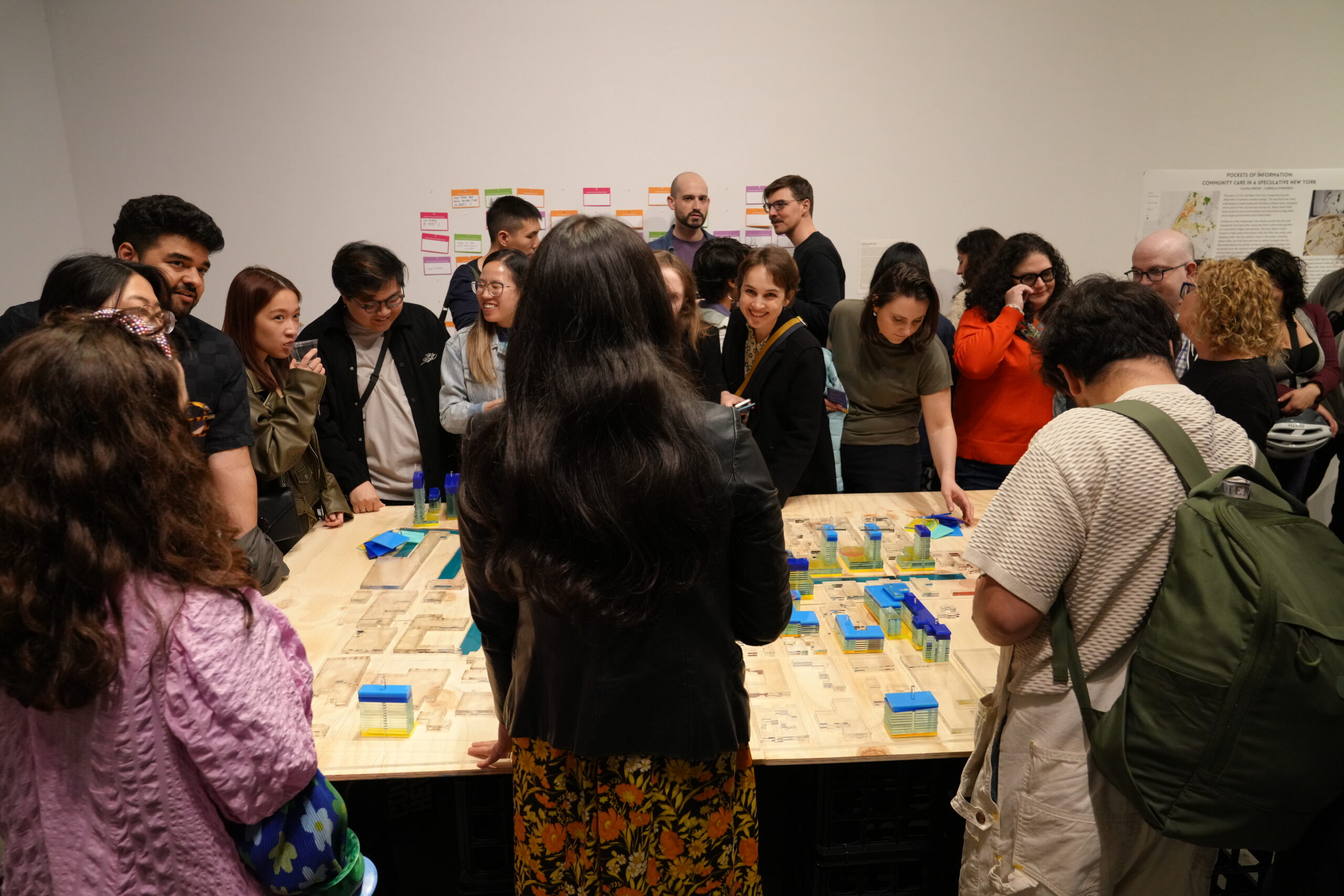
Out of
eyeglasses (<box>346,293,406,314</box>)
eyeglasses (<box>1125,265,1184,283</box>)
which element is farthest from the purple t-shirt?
eyeglasses (<box>1125,265,1184,283</box>)

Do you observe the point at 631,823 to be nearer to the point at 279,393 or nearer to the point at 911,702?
the point at 911,702

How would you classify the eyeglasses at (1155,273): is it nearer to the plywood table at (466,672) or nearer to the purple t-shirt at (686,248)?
the plywood table at (466,672)

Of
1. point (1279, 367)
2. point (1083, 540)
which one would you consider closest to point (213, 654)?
point (1083, 540)

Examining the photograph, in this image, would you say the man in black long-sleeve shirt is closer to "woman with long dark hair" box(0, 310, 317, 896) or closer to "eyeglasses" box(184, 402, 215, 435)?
"eyeglasses" box(184, 402, 215, 435)

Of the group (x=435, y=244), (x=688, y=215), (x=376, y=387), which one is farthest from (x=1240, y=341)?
(x=435, y=244)

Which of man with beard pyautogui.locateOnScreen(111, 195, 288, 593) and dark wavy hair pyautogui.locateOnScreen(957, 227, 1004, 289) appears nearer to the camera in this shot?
man with beard pyautogui.locateOnScreen(111, 195, 288, 593)

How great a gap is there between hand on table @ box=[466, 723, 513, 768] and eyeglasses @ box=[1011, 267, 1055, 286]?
247cm

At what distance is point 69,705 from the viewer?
0.95m

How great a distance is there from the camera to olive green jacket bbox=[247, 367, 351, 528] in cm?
253

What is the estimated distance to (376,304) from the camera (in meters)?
2.90

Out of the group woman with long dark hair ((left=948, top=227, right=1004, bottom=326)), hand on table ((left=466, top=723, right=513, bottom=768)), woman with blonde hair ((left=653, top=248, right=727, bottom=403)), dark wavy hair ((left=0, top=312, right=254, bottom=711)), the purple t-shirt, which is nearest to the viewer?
dark wavy hair ((left=0, top=312, right=254, bottom=711))

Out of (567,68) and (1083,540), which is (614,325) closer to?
(1083,540)

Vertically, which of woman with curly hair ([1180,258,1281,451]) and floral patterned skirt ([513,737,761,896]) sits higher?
woman with curly hair ([1180,258,1281,451])

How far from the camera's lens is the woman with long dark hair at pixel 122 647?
0.94 m
